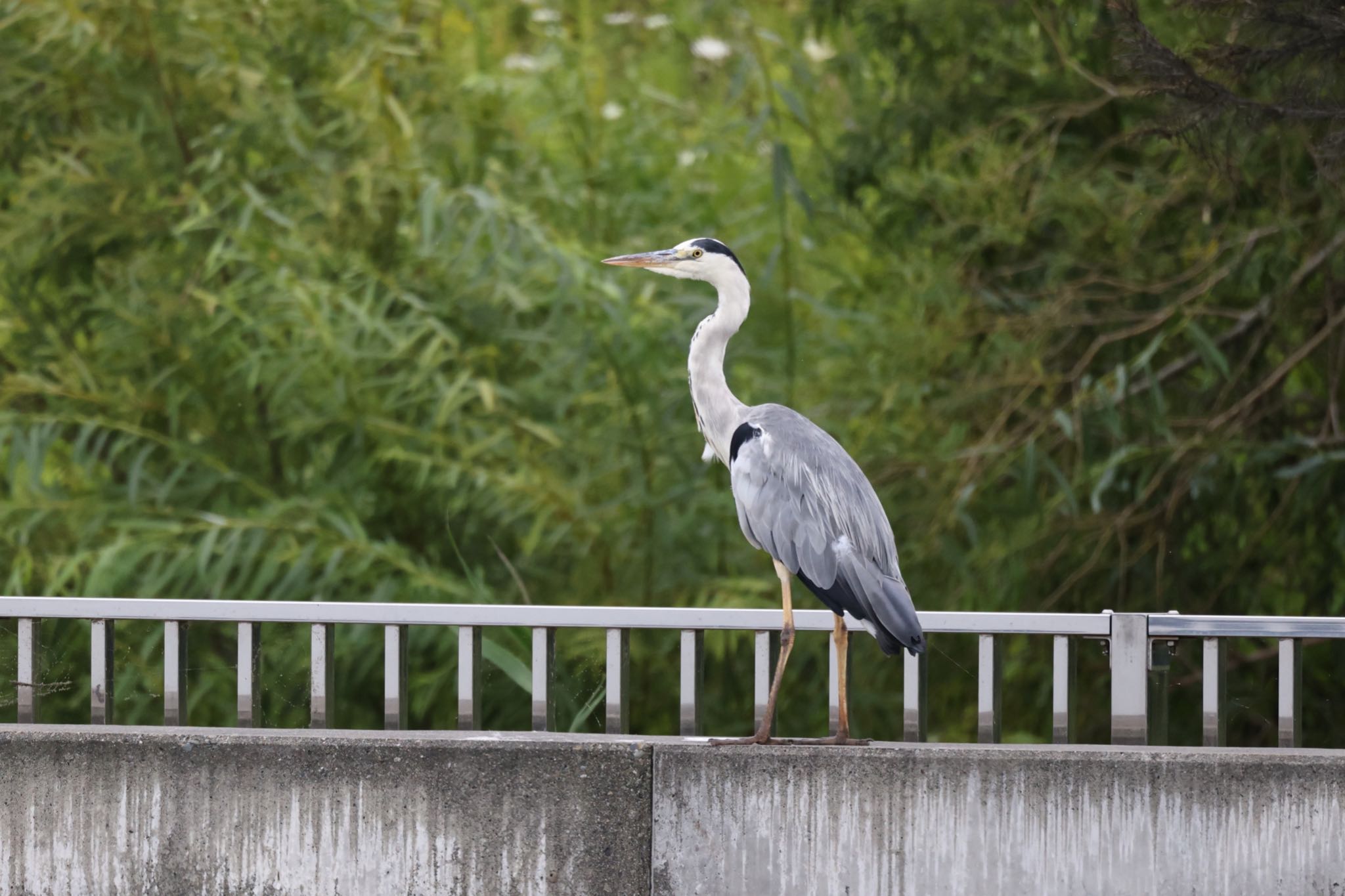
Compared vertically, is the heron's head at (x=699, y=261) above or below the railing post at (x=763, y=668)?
above

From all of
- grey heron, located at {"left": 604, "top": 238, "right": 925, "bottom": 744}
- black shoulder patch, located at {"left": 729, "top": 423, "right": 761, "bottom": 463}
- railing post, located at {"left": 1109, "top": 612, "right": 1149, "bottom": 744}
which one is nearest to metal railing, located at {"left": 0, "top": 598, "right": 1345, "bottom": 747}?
railing post, located at {"left": 1109, "top": 612, "right": 1149, "bottom": 744}

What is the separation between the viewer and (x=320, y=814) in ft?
9.84

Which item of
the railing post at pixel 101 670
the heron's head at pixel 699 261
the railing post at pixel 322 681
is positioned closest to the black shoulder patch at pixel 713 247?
the heron's head at pixel 699 261

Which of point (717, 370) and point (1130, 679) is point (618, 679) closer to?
point (717, 370)

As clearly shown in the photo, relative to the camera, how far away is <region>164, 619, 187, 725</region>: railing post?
10.1ft

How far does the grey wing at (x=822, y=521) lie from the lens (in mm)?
2930

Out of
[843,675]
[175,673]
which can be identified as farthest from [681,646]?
[175,673]

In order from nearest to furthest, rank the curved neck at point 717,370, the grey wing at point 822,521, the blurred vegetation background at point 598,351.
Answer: the grey wing at point 822,521 < the curved neck at point 717,370 < the blurred vegetation background at point 598,351

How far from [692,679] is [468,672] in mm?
452

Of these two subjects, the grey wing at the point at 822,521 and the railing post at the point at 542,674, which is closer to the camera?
the grey wing at the point at 822,521

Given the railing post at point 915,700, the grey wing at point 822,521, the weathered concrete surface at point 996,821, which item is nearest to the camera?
the weathered concrete surface at point 996,821

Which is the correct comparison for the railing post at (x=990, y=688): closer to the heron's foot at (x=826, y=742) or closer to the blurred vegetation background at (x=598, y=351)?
the heron's foot at (x=826, y=742)

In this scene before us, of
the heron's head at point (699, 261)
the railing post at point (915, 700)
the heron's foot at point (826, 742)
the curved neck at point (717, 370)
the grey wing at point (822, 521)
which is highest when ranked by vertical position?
the heron's head at point (699, 261)

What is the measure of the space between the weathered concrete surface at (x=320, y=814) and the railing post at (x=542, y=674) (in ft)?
0.35
